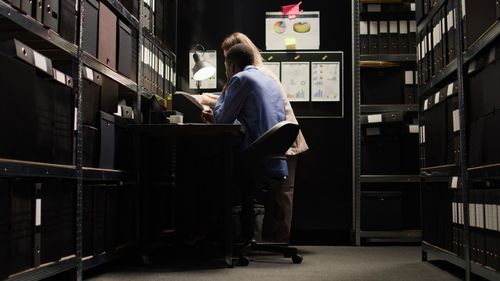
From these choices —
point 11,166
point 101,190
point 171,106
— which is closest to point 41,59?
point 11,166

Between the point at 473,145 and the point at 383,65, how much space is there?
2182mm

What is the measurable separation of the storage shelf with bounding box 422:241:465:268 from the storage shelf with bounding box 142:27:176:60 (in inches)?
79.3

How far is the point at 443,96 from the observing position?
9.41ft

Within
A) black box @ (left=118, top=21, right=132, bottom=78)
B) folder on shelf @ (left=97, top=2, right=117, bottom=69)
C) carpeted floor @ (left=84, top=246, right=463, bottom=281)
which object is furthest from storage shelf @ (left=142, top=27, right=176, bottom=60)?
carpeted floor @ (left=84, top=246, right=463, bottom=281)

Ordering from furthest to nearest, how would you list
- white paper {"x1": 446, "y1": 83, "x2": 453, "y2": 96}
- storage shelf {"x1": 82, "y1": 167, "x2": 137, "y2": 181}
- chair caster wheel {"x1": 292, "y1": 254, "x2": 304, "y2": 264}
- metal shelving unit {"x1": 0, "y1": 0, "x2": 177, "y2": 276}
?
1. chair caster wheel {"x1": 292, "y1": 254, "x2": 304, "y2": 264}
2. white paper {"x1": 446, "y1": 83, "x2": 453, "y2": 96}
3. storage shelf {"x1": 82, "y1": 167, "x2": 137, "y2": 181}
4. metal shelving unit {"x1": 0, "y1": 0, "x2": 177, "y2": 276}

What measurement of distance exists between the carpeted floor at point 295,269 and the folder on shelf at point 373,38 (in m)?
1.54

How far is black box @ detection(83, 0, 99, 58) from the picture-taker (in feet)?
8.54

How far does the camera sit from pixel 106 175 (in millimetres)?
2799

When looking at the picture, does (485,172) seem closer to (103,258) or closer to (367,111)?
(103,258)

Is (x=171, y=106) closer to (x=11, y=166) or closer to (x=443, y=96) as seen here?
(x=443, y=96)

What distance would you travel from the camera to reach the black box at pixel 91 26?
2604 millimetres

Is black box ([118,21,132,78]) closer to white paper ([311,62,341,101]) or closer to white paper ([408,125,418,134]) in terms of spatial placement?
white paper ([311,62,341,101])

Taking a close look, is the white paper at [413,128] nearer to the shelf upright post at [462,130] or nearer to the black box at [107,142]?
the shelf upright post at [462,130]

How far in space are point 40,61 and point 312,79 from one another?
9.13 feet
